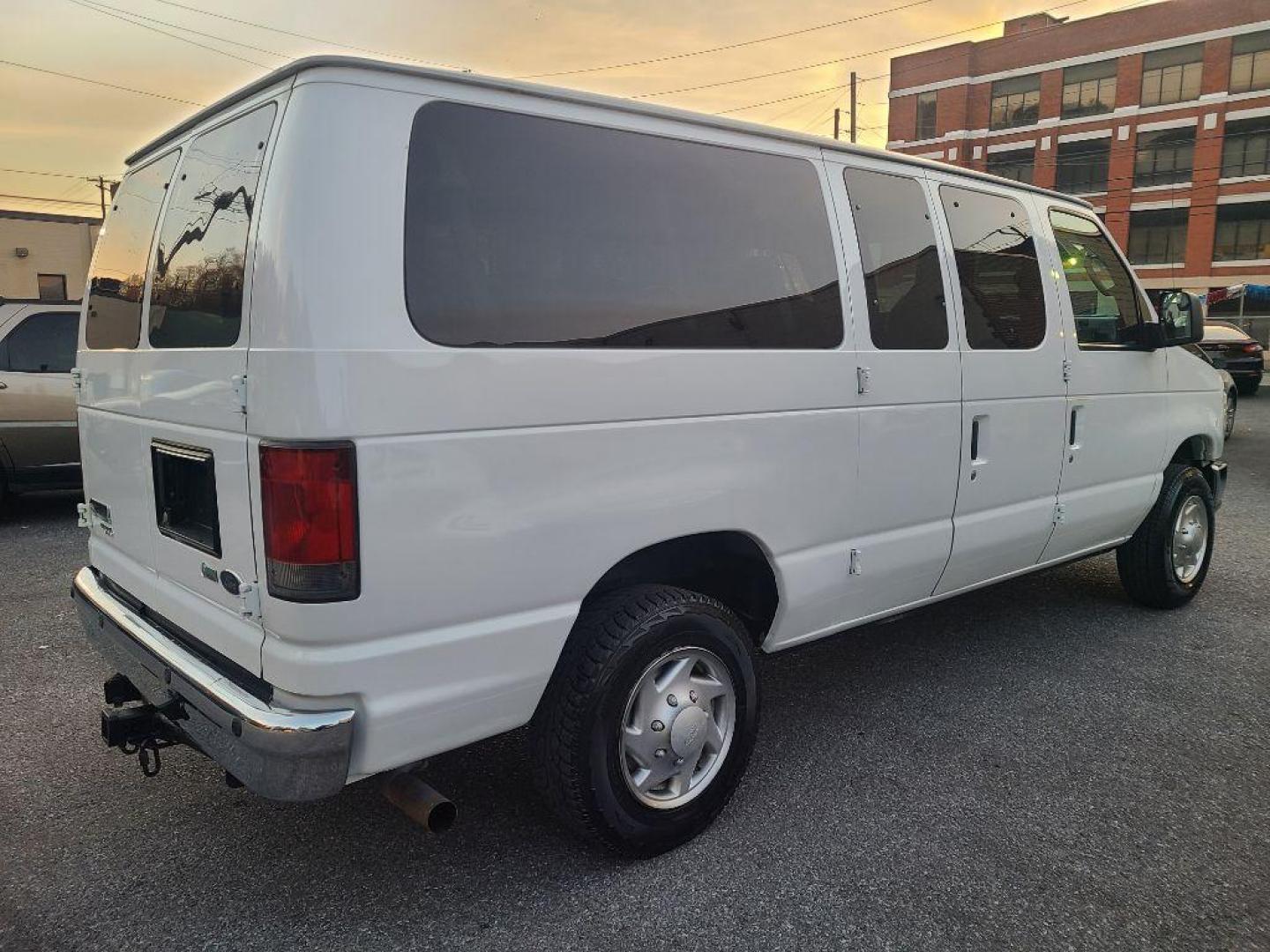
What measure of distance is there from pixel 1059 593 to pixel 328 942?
4.86 m

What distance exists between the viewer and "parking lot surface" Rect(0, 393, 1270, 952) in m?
2.54

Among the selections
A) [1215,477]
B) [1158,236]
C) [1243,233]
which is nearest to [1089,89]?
[1158,236]

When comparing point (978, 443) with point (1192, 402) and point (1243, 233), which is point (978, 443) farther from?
point (1243, 233)

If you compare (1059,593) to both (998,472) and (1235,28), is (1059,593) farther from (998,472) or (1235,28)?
(1235,28)

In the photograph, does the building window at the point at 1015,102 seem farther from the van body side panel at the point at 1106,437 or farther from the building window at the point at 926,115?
the van body side panel at the point at 1106,437

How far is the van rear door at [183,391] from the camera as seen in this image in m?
2.33

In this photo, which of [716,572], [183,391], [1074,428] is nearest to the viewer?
[183,391]

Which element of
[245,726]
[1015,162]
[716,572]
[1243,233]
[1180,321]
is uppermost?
[1015,162]

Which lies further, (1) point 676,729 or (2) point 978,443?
(2) point 978,443

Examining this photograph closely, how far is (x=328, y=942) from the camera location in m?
2.46

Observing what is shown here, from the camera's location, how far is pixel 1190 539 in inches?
214

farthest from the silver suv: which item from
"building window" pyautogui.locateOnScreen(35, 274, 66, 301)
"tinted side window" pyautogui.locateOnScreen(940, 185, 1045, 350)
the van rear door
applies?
"building window" pyautogui.locateOnScreen(35, 274, 66, 301)

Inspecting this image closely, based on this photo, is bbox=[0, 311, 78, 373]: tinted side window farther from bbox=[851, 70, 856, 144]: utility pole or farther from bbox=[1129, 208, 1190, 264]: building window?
bbox=[1129, 208, 1190, 264]: building window

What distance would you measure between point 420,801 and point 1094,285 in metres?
4.02
